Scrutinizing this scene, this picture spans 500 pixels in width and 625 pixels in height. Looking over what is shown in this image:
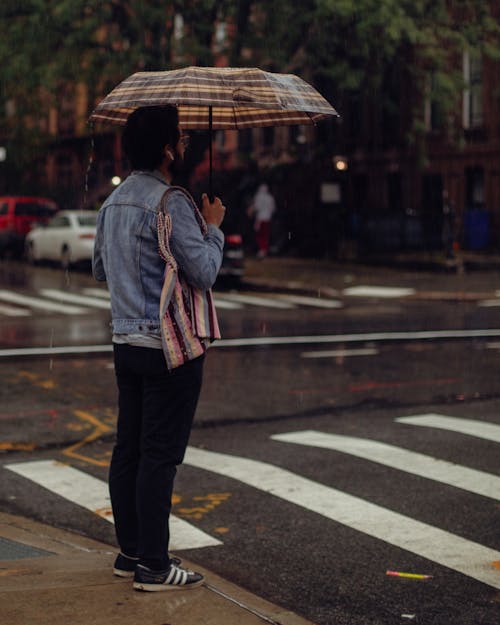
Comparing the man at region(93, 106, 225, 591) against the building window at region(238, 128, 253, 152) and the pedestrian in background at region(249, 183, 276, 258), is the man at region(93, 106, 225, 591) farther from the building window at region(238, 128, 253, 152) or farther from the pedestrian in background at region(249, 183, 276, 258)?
the building window at region(238, 128, 253, 152)

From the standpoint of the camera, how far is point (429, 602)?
558 centimetres

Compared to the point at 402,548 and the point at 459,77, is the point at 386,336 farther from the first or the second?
the point at 459,77

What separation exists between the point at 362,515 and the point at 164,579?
2.11m

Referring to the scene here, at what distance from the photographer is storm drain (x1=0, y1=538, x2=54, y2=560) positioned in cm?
590

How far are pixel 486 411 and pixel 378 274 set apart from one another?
747 inches

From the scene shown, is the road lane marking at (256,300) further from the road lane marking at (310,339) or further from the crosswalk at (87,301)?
the road lane marking at (310,339)

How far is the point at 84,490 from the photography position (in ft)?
25.6

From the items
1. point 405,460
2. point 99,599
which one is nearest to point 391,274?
point 405,460

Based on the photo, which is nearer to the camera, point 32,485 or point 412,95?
point 32,485

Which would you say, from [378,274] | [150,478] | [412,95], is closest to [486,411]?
[150,478]

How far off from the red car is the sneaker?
1293 inches

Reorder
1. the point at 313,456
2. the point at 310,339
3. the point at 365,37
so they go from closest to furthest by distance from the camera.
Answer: the point at 313,456 < the point at 310,339 < the point at 365,37

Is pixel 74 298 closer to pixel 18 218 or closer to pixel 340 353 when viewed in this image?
pixel 340 353

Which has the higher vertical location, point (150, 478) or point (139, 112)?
point (139, 112)
